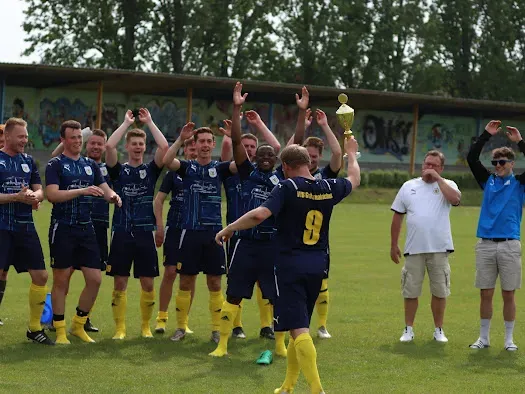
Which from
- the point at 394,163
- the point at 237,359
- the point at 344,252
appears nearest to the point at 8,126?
the point at 237,359

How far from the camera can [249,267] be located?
10.3m

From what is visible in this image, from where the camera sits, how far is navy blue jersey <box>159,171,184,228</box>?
37.6 ft

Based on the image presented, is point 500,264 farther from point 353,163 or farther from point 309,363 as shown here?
point 309,363

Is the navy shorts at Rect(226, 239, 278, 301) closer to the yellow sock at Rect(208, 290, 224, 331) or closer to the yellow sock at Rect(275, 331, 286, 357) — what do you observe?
the yellow sock at Rect(275, 331, 286, 357)

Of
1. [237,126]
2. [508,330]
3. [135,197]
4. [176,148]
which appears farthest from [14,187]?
[508,330]

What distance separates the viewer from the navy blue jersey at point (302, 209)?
7.96m

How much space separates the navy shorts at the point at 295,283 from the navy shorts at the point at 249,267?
6.75ft

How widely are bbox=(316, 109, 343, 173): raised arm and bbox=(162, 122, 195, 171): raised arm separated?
1437mm

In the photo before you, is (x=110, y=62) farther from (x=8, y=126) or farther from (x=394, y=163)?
(x=8, y=126)

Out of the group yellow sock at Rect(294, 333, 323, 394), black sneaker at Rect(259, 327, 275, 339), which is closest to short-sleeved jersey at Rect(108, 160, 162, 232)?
black sneaker at Rect(259, 327, 275, 339)

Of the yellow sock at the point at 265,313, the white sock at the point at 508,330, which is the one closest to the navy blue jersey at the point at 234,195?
the yellow sock at the point at 265,313

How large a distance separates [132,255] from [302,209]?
368 cm

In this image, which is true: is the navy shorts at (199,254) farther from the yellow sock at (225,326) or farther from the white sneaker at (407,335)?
the white sneaker at (407,335)

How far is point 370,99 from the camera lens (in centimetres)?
4684
